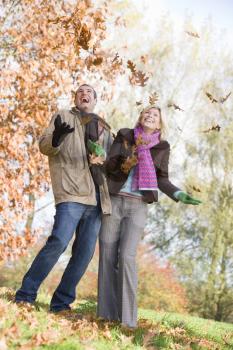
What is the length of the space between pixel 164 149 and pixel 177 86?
1451 centimetres

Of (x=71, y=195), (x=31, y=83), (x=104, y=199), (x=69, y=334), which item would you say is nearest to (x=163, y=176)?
(x=104, y=199)

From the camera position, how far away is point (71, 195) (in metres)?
5.04

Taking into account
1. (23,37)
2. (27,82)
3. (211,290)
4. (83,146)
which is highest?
(23,37)

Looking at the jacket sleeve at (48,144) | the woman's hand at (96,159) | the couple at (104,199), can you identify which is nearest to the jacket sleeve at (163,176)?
the couple at (104,199)

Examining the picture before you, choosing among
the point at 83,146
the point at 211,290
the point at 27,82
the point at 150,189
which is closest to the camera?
the point at 150,189

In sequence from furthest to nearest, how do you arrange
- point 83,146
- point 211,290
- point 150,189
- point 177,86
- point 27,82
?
1. point 177,86
2. point 211,290
3. point 27,82
4. point 83,146
5. point 150,189

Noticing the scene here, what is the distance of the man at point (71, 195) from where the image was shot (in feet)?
16.3

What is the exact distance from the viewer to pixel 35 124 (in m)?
9.46

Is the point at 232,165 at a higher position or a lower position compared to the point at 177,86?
lower

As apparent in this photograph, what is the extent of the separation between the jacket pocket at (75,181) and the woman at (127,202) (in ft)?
0.80

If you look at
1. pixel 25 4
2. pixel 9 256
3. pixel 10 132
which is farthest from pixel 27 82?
pixel 9 256

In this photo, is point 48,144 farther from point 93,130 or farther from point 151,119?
point 151,119

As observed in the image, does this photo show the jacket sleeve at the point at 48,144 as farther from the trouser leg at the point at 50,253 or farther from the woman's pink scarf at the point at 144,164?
the woman's pink scarf at the point at 144,164

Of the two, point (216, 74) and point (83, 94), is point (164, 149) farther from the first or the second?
point (216, 74)
